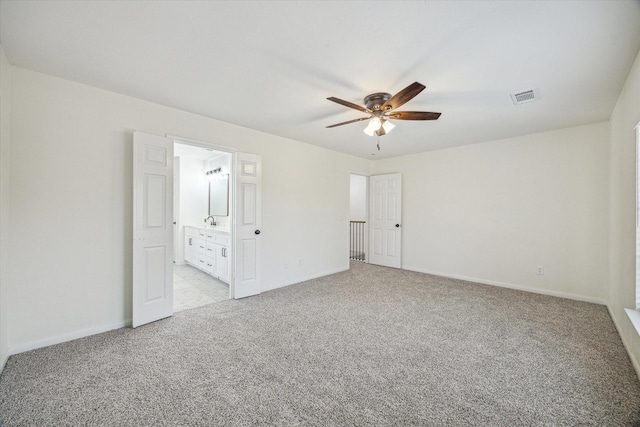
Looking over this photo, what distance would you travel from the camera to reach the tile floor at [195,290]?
365 cm

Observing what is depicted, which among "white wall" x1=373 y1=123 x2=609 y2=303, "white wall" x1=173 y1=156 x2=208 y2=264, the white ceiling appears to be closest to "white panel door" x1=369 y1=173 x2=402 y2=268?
"white wall" x1=373 y1=123 x2=609 y2=303

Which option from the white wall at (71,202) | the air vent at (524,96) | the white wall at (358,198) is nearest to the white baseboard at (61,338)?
the white wall at (71,202)

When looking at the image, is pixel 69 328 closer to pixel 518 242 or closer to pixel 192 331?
pixel 192 331

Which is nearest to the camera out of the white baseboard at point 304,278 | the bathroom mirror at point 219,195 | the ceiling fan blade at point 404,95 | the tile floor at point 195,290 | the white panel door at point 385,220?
the ceiling fan blade at point 404,95

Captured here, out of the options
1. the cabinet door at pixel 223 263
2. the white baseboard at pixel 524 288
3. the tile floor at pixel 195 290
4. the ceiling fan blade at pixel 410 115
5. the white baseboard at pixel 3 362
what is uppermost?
the ceiling fan blade at pixel 410 115

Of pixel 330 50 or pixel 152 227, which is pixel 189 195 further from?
pixel 330 50

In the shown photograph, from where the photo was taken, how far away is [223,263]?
4465 mm

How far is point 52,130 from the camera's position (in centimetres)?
246

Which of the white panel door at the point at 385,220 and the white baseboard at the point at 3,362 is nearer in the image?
the white baseboard at the point at 3,362

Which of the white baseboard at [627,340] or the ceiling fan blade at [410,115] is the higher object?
the ceiling fan blade at [410,115]

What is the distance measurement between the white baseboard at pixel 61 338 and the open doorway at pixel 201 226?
0.85 m

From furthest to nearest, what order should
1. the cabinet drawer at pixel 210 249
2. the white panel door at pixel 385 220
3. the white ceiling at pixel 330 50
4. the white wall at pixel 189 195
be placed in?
the white wall at pixel 189 195
the white panel door at pixel 385 220
the cabinet drawer at pixel 210 249
the white ceiling at pixel 330 50

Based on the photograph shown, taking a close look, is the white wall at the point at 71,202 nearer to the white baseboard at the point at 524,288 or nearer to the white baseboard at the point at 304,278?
the white baseboard at the point at 304,278

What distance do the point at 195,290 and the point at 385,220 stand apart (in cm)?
404
